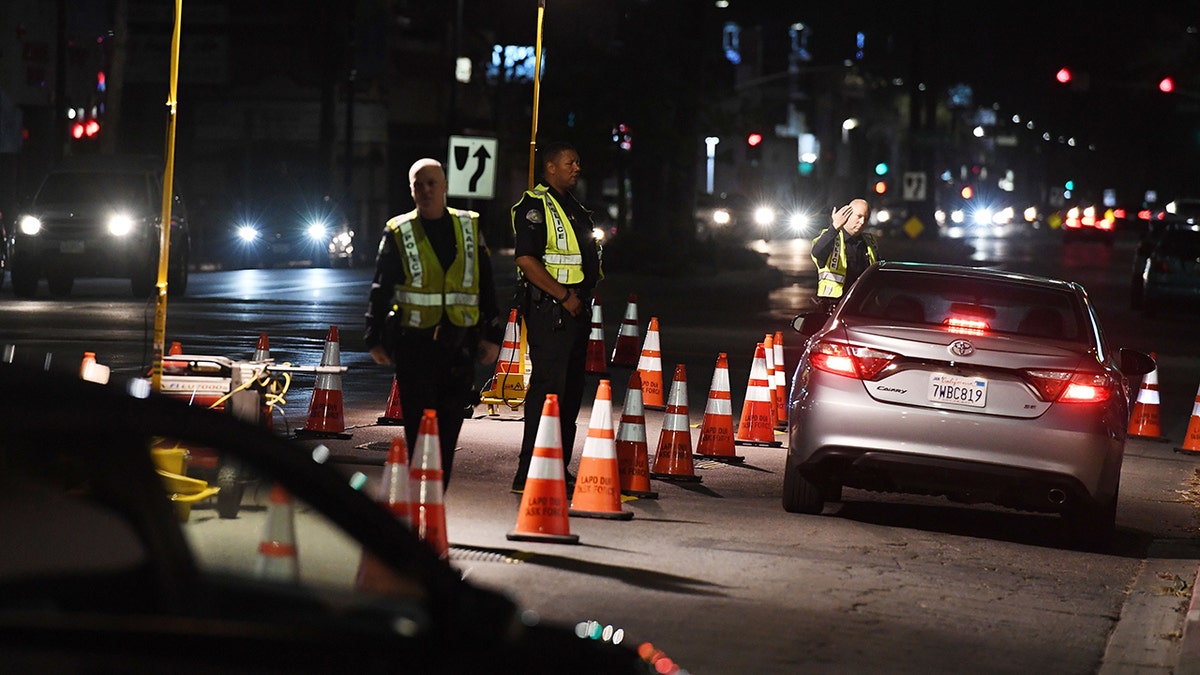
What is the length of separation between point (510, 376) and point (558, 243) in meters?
4.77

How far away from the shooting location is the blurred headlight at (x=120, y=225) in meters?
28.8

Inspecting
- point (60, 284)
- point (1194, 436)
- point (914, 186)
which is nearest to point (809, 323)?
point (1194, 436)

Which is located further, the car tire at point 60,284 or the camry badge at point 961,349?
the car tire at point 60,284

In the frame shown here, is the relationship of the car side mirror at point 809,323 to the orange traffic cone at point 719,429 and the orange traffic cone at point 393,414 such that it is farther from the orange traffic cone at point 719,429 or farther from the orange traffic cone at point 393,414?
the orange traffic cone at point 393,414

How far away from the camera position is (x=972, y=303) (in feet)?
36.5

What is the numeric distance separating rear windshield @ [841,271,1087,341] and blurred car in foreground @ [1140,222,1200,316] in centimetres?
2287

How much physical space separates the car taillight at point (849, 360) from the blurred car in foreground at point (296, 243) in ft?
106

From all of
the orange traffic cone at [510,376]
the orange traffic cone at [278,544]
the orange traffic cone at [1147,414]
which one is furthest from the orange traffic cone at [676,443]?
the orange traffic cone at [278,544]

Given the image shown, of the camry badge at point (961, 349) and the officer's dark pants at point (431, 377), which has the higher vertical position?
the camry badge at point (961, 349)

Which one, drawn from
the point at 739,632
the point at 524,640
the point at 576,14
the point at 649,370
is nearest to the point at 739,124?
the point at 576,14

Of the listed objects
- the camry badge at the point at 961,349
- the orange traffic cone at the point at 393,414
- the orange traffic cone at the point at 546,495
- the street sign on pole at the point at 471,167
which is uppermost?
the street sign on pole at the point at 471,167

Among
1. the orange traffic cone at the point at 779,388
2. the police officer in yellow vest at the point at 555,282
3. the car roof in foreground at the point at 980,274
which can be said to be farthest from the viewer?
the orange traffic cone at the point at 779,388

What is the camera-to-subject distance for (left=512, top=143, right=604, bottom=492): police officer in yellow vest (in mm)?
10555

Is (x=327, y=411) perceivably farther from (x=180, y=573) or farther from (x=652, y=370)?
(x=180, y=573)
